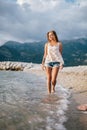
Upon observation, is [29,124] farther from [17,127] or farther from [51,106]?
[51,106]

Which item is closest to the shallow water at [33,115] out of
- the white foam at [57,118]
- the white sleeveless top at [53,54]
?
the white foam at [57,118]

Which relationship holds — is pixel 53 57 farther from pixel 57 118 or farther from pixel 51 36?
pixel 57 118

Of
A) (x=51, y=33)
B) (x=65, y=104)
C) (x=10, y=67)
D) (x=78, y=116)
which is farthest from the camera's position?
(x=10, y=67)

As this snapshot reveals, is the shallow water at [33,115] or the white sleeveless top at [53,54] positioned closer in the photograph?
the shallow water at [33,115]

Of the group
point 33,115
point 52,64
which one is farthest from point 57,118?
point 52,64

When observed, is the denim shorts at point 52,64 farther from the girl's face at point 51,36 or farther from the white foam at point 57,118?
the white foam at point 57,118

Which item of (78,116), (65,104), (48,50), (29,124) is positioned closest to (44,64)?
(48,50)

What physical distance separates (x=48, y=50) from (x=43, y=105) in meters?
3.42

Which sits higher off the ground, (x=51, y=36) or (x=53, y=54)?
(x=51, y=36)

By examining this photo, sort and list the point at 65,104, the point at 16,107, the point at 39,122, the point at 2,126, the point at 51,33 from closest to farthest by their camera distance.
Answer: the point at 2,126 < the point at 39,122 < the point at 16,107 < the point at 65,104 < the point at 51,33

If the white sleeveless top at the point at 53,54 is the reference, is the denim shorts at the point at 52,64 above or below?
below

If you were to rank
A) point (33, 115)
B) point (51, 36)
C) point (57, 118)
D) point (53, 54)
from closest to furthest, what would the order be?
point (57, 118), point (33, 115), point (51, 36), point (53, 54)

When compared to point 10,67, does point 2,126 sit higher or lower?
higher

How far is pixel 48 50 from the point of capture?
1179cm
